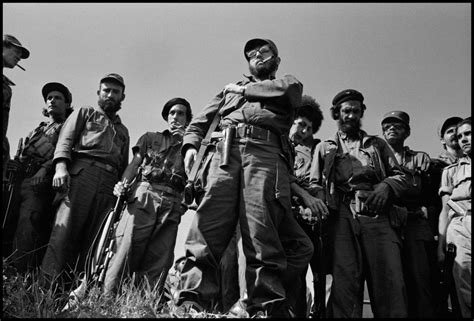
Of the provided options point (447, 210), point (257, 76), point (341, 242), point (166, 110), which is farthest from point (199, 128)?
point (447, 210)

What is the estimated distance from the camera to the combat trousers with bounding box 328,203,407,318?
18.4ft

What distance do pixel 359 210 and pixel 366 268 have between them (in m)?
0.62

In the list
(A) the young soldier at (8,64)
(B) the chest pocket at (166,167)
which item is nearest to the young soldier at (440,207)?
(B) the chest pocket at (166,167)

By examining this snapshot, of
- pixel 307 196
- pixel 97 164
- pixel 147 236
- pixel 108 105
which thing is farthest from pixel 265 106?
pixel 108 105

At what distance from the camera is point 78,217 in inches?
241

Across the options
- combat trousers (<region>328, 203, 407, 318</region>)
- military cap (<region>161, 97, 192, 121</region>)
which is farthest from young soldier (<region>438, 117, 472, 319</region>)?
military cap (<region>161, 97, 192, 121</region>)

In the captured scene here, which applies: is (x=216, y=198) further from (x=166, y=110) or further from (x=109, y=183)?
(x=166, y=110)

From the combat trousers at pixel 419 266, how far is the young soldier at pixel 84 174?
339cm

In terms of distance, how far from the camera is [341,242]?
5.83 meters

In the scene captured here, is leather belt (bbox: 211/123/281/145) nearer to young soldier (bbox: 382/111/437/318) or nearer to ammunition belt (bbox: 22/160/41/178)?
young soldier (bbox: 382/111/437/318)

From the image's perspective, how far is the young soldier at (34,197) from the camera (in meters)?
6.05

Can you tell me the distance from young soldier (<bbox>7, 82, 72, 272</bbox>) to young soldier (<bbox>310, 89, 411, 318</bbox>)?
9.74 ft

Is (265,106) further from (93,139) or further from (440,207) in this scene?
(440,207)

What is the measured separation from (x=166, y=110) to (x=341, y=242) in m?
3.02
